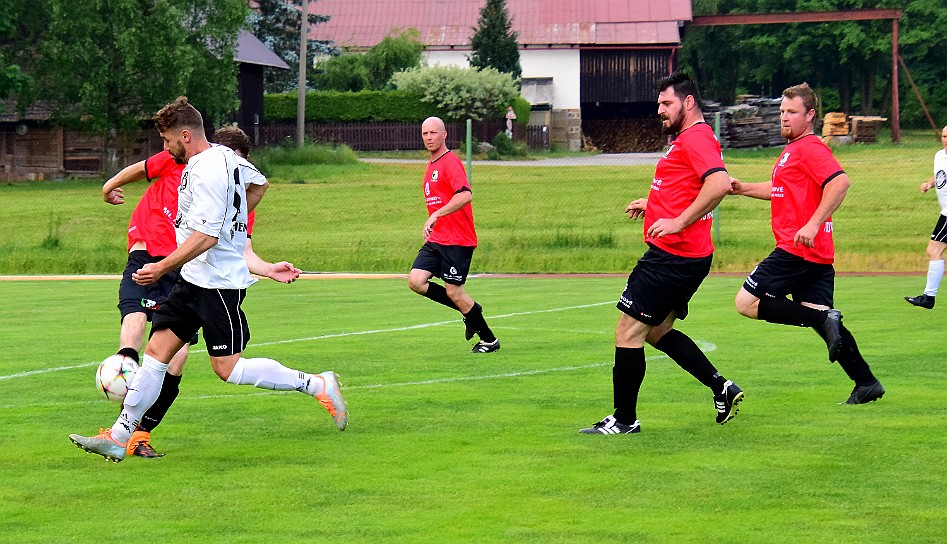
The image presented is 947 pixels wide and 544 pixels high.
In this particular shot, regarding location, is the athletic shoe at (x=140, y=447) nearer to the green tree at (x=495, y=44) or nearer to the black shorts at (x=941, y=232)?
the black shorts at (x=941, y=232)

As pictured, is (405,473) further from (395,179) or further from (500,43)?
(500,43)

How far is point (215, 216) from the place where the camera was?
23.3 ft

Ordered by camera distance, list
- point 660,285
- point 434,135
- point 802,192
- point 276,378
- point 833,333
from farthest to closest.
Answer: point 434,135
point 802,192
point 833,333
point 660,285
point 276,378

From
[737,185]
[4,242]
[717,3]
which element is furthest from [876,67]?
[737,185]

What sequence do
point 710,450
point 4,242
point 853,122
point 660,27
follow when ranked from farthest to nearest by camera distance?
1. point 660,27
2. point 853,122
3. point 4,242
4. point 710,450

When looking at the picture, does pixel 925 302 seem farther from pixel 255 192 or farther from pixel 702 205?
pixel 255 192

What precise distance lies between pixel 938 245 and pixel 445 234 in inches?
252

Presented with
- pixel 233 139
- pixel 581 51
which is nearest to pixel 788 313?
pixel 233 139

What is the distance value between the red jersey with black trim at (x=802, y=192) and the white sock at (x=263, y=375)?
11.5 feet

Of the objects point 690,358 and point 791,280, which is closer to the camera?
point 690,358

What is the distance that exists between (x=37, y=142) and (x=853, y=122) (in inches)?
1485

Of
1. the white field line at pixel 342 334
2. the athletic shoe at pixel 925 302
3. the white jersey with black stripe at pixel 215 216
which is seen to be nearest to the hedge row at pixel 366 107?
the white field line at pixel 342 334

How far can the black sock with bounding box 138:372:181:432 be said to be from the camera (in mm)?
7562

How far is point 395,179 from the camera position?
4191 cm
